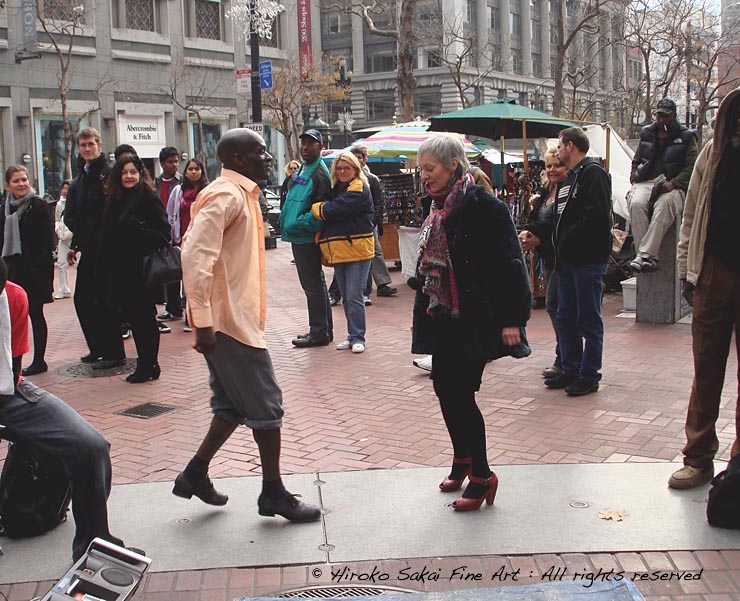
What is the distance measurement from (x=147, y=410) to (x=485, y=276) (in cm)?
333

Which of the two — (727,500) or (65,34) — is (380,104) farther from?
(727,500)

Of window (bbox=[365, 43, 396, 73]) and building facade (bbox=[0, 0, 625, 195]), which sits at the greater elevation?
window (bbox=[365, 43, 396, 73])

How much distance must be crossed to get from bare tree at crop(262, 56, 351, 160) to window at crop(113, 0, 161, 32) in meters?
5.61

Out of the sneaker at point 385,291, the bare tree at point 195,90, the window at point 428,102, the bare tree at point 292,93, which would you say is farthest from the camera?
→ the window at point 428,102

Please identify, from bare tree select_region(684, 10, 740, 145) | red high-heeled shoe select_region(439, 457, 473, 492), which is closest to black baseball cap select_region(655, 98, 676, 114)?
red high-heeled shoe select_region(439, 457, 473, 492)

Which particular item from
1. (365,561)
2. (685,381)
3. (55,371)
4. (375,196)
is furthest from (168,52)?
(365,561)

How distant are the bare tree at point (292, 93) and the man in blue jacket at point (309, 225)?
30.6m

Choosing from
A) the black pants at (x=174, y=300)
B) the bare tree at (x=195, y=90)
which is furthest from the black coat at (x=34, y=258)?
the bare tree at (x=195, y=90)

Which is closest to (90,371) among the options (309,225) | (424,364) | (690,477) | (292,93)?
(309,225)

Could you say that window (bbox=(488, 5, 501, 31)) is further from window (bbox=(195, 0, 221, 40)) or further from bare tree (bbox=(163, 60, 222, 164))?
bare tree (bbox=(163, 60, 222, 164))

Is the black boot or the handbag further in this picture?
the black boot

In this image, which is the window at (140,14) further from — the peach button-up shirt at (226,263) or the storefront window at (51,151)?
the peach button-up shirt at (226,263)

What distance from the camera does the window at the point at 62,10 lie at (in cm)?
3036

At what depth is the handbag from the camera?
24.1ft
